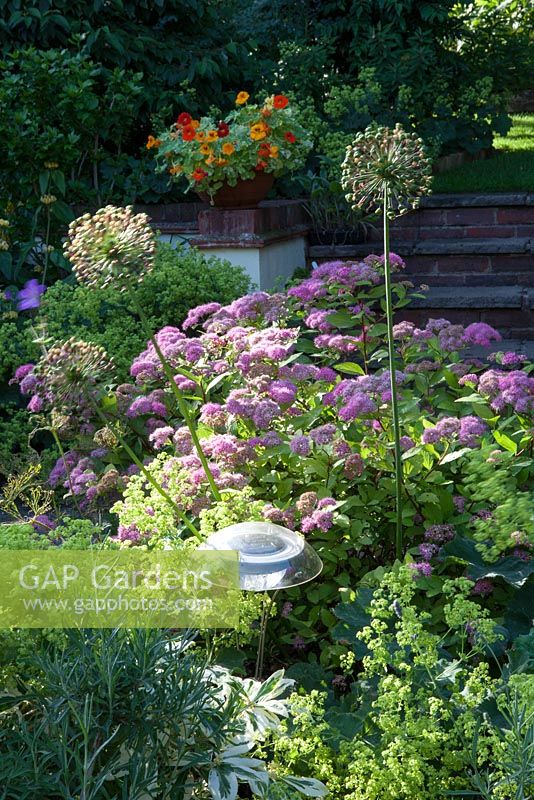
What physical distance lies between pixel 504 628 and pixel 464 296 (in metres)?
3.59

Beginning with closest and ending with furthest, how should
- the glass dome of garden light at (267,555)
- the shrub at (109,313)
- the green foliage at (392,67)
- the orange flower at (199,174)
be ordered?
1. the glass dome of garden light at (267,555)
2. the shrub at (109,313)
3. the orange flower at (199,174)
4. the green foliage at (392,67)

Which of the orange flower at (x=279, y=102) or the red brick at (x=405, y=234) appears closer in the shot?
the orange flower at (x=279, y=102)

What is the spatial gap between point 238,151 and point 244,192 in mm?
244

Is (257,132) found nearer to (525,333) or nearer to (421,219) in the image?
(421,219)

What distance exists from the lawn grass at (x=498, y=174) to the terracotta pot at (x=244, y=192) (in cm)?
149

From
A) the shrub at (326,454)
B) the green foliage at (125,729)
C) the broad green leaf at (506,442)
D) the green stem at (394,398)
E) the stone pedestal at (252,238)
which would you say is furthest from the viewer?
the stone pedestal at (252,238)

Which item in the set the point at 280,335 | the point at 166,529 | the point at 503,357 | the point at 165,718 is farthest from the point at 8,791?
the point at 503,357

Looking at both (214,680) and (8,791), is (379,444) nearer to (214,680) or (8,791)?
(214,680)

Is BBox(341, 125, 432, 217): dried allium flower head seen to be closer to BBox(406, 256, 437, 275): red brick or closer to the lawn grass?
BBox(406, 256, 437, 275): red brick

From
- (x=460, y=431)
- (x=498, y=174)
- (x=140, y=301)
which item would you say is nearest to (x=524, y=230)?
(x=498, y=174)

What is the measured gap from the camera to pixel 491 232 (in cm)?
621

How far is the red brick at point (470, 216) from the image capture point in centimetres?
624

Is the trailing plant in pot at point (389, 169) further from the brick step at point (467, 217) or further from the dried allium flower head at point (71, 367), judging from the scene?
the brick step at point (467, 217)

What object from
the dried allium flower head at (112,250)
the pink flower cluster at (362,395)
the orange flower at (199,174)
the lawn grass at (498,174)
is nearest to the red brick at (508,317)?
the lawn grass at (498,174)
